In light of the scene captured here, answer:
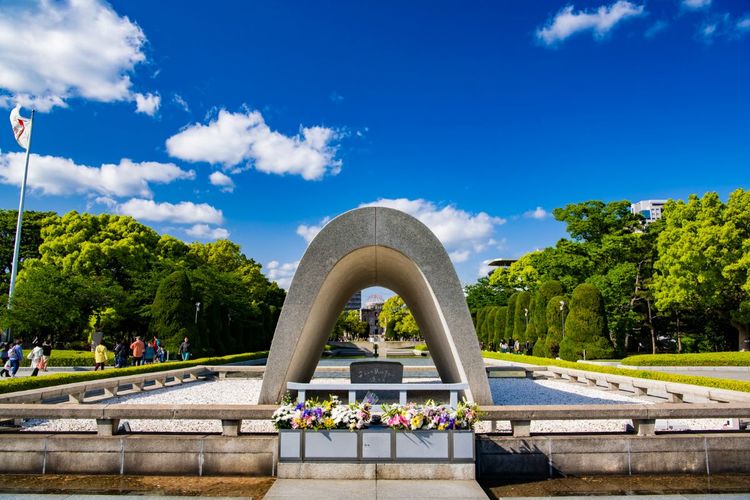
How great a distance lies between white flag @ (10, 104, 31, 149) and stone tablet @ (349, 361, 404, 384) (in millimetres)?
24723

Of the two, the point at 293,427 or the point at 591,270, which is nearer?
the point at 293,427

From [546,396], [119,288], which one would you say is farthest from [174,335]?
[546,396]

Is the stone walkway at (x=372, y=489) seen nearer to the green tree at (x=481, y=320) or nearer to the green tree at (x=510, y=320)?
the green tree at (x=510, y=320)

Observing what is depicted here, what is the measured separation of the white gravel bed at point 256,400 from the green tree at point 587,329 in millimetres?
8956

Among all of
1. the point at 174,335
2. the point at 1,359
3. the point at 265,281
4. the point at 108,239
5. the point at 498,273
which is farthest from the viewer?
the point at 498,273

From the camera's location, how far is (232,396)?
46.1 feet

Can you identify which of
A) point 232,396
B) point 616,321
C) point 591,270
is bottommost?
point 232,396

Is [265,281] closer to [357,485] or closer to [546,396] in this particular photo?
[546,396]

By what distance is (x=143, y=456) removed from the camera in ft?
21.3

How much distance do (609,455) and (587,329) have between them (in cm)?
2220

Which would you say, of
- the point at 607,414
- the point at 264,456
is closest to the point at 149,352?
the point at 264,456

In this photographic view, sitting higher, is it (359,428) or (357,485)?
(359,428)

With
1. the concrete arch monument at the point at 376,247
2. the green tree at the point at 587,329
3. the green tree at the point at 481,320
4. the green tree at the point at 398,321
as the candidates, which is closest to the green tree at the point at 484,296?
the green tree at the point at 481,320

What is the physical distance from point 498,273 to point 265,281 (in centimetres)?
2835
